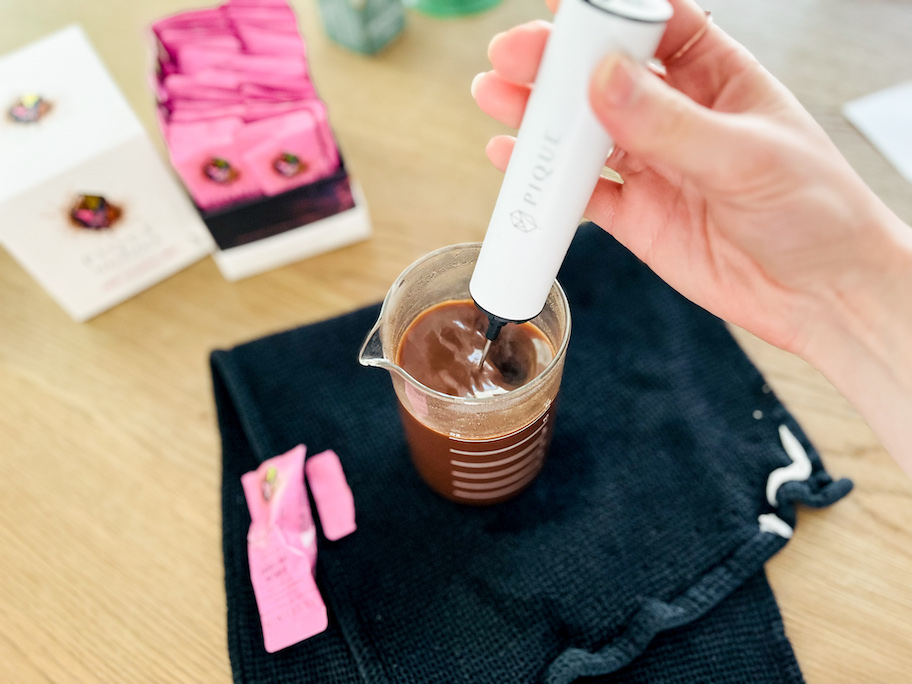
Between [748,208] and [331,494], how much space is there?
443 mm

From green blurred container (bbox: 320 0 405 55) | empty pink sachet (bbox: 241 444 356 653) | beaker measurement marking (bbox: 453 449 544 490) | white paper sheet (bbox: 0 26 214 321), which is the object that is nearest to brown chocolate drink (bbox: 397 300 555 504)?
beaker measurement marking (bbox: 453 449 544 490)

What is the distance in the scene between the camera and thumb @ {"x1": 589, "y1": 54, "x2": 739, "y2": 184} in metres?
0.33

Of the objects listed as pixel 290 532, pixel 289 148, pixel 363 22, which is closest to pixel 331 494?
pixel 290 532

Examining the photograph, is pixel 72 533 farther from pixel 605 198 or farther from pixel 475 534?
pixel 605 198

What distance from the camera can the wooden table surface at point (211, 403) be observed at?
0.56 meters

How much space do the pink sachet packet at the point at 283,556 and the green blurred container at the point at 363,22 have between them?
Answer: 0.65 metres

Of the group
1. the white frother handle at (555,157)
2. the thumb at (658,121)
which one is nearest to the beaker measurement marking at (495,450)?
the white frother handle at (555,157)

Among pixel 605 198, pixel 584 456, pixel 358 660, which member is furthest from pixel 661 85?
pixel 358 660

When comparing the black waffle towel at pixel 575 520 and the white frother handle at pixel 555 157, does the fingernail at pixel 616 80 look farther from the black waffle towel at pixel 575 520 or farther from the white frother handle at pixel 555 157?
the black waffle towel at pixel 575 520

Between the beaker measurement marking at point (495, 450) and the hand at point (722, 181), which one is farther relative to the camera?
the beaker measurement marking at point (495, 450)

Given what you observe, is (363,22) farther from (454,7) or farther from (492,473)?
(492,473)

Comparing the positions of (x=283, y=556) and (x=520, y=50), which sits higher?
(x=520, y=50)

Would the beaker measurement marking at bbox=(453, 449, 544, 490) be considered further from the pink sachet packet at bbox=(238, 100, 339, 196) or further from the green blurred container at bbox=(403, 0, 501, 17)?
the green blurred container at bbox=(403, 0, 501, 17)

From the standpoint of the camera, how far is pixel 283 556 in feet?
1.85
